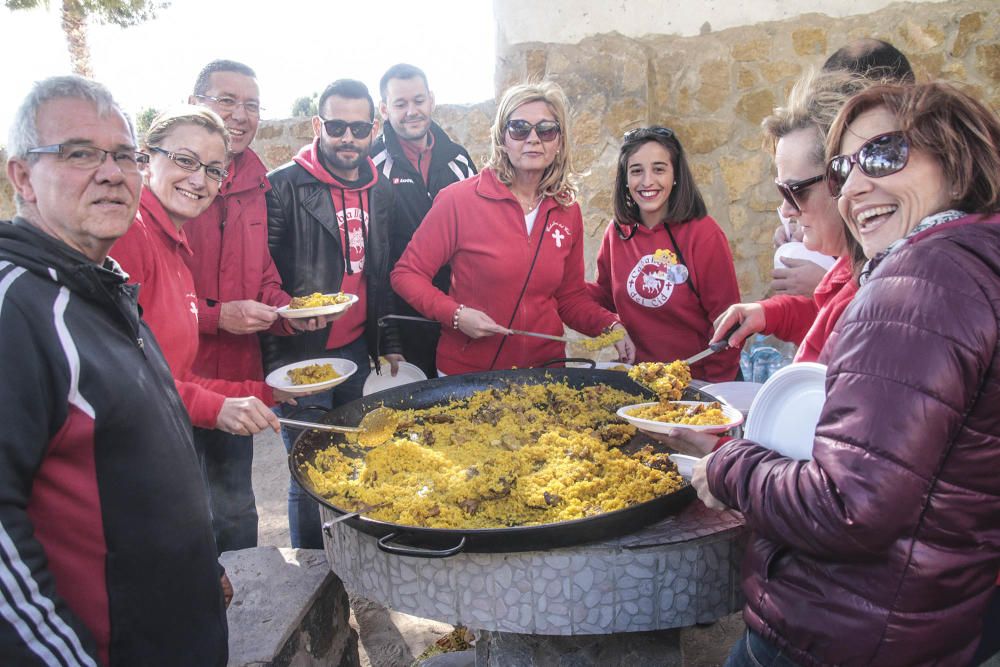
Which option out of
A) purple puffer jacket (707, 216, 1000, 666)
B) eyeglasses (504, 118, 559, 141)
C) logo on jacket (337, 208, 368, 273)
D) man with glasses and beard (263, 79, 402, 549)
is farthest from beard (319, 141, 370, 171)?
purple puffer jacket (707, 216, 1000, 666)

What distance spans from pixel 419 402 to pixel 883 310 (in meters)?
2.31

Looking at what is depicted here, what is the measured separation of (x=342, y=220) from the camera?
3.65 m

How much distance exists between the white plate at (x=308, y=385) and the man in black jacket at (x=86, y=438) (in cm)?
97

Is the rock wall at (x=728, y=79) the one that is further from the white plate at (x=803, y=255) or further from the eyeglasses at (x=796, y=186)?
the eyeglasses at (x=796, y=186)

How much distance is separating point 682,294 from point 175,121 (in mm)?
2576

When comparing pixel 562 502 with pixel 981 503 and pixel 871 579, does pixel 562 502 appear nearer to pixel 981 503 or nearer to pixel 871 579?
pixel 871 579

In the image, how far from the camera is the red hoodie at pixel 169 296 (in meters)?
2.39

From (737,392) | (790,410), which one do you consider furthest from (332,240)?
(790,410)

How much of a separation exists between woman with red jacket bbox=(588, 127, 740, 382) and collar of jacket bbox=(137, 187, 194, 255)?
2.32m

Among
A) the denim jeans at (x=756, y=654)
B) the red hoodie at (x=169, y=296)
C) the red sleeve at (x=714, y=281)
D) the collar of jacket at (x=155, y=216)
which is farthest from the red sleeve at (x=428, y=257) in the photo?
the denim jeans at (x=756, y=654)

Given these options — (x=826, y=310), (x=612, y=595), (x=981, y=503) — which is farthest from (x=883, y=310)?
(x=612, y=595)

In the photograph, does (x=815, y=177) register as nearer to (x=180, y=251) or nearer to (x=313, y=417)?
(x=180, y=251)

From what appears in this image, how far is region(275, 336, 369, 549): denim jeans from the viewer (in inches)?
140

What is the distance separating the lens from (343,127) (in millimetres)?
3578
